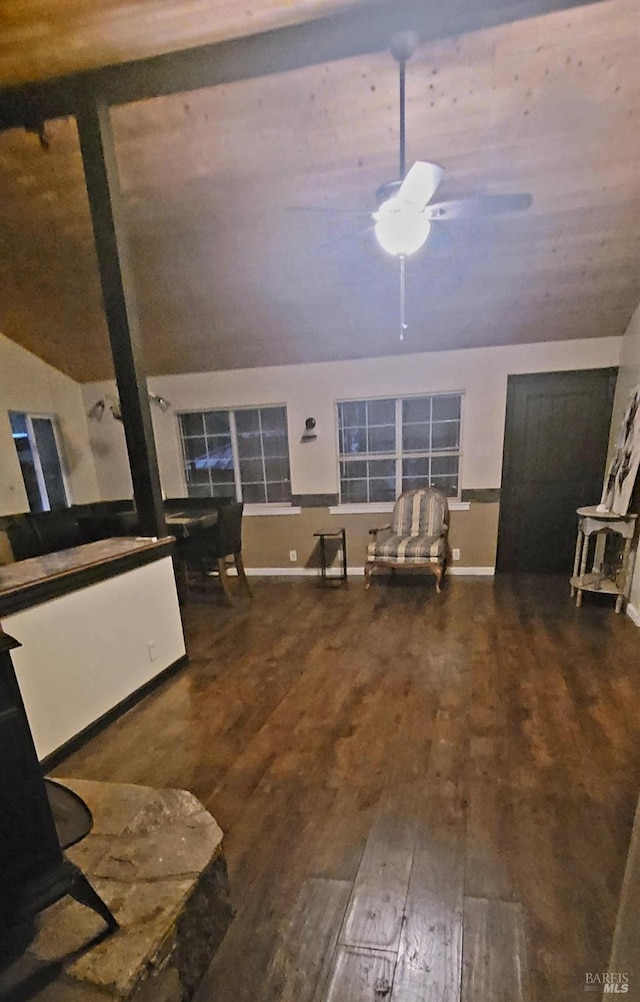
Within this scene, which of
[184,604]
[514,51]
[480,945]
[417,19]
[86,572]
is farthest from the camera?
[184,604]

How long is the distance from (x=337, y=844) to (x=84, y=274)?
4.25 meters

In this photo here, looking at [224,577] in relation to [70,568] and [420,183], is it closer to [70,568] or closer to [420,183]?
[70,568]

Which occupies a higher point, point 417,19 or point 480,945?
point 417,19

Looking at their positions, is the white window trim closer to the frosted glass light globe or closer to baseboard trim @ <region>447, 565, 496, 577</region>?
baseboard trim @ <region>447, 565, 496, 577</region>

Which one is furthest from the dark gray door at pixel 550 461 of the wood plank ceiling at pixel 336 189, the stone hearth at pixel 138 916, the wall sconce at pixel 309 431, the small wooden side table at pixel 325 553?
the stone hearth at pixel 138 916

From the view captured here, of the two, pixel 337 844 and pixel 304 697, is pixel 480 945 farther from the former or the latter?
pixel 304 697

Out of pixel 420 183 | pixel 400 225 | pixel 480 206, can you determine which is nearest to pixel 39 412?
pixel 400 225

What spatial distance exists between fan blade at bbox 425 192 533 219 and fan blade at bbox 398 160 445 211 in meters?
0.10

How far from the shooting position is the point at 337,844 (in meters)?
1.62

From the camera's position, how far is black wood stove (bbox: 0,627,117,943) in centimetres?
93

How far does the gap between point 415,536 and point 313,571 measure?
1.27m

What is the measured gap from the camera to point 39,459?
497cm

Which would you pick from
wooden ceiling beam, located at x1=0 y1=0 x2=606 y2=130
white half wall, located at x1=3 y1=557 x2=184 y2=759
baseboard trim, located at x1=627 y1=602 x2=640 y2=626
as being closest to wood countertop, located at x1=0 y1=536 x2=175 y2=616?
white half wall, located at x1=3 y1=557 x2=184 y2=759

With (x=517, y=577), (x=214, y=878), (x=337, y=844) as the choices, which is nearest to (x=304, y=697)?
(x=337, y=844)
